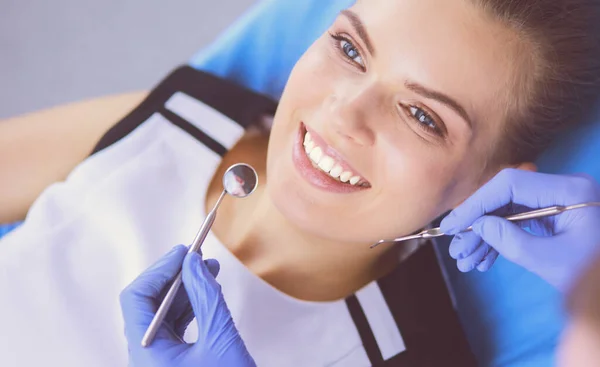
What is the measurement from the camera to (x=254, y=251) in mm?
825

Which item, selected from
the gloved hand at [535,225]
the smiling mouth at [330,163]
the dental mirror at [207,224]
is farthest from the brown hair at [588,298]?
the dental mirror at [207,224]

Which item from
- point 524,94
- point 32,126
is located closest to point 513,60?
point 524,94

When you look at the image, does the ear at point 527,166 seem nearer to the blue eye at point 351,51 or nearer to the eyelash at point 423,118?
the eyelash at point 423,118

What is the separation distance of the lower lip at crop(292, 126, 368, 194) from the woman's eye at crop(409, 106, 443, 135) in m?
0.10

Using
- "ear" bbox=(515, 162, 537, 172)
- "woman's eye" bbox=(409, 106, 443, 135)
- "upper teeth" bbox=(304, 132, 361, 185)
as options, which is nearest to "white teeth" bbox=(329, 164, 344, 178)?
"upper teeth" bbox=(304, 132, 361, 185)

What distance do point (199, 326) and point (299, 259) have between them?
210 mm

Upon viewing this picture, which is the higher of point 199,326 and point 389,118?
point 389,118

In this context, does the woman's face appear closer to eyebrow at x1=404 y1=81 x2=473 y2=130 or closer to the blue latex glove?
eyebrow at x1=404 y1=81 x2=473 y2=130

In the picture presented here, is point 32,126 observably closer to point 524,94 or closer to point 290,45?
point 290,45

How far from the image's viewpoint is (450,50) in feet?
2.03

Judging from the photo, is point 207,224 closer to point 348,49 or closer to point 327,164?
point 327,164

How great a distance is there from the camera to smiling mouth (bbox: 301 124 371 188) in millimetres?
685

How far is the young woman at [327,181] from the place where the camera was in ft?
2.09

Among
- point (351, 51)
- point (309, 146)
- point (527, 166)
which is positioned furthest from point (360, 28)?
point (527, 166)
